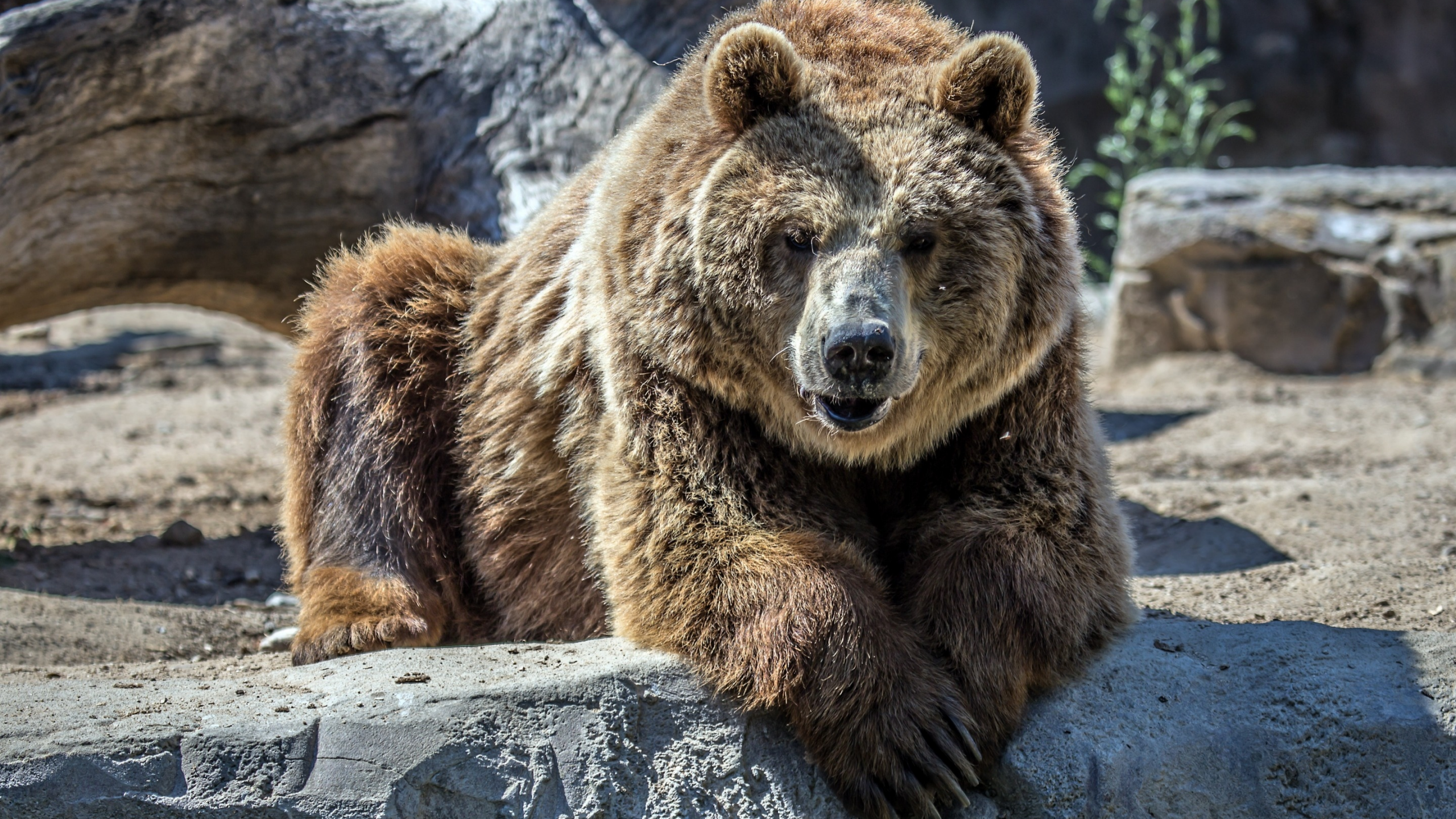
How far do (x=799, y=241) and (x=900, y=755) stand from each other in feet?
4.03

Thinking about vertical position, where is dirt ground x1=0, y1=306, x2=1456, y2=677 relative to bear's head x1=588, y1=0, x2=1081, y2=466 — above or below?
below

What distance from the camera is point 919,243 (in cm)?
309

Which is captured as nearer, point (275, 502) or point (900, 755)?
point (900, 755)

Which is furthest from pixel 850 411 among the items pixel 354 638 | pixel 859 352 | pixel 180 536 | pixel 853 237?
pixel 180 536

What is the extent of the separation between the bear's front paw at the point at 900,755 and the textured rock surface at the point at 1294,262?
20.8 feet

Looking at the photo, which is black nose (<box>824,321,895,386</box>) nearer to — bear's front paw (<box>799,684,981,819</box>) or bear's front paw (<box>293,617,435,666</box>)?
bear's front paw (<box>799,684,981,819</box>)

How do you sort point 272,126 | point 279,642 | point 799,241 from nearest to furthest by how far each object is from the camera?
1. point 799,241
2. point 279,642
3. point 272,126

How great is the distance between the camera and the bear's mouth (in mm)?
3002

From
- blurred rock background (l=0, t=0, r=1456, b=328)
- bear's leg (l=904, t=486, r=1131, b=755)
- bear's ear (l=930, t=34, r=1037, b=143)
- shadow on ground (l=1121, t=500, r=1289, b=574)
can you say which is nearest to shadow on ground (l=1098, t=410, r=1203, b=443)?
shadow on ground (l=1121, t=500, r=1289, b=574)

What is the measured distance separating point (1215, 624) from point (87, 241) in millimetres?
4444

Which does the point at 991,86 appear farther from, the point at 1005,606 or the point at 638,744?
the point at 638,744

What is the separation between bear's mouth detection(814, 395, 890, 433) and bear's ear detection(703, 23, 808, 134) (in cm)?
76

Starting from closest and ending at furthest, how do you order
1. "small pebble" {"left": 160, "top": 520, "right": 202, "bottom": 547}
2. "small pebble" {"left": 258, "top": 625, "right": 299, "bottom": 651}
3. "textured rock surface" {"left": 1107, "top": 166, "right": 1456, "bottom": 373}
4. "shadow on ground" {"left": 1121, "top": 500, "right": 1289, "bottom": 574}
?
"small pebble" {"left": 258, "top": 625, "right": 299, "bottom": 651}, "shadow on ground" {"left": 1121, "top": 500, "right": 1289, "bottom": 574}, "small pebble" {"left": 160, "top": 520, "right": 202, "bottom": 547}, "textured rock surface" {"left": 1107, "top": 166, "right": 1456, "bottom": 373}

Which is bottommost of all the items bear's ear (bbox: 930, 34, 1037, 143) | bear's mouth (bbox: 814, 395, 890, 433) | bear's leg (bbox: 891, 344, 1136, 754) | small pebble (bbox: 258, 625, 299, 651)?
small pebble (bbox: 258, 625, 299, 651)
